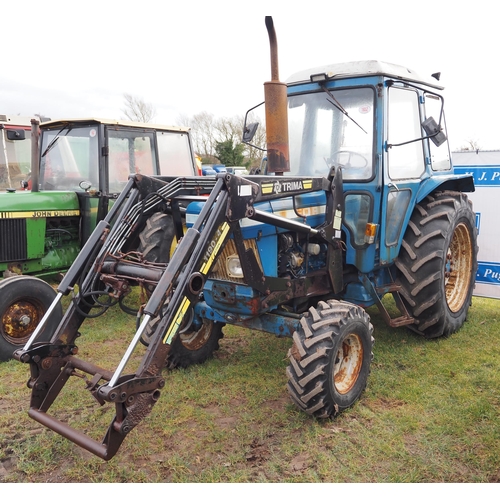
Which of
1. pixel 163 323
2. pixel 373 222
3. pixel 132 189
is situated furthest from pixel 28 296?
pixel 373 222

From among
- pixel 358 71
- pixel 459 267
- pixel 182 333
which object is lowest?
pixel 182 333

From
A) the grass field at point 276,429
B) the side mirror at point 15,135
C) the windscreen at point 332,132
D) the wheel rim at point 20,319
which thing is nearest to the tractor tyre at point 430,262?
the grass field at point 276,429

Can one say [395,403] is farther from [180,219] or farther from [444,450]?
[180,219]

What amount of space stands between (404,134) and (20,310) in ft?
12.4

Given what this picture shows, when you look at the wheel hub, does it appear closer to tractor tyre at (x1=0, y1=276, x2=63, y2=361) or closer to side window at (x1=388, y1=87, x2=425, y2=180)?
tractor tyre at (x1=0, y1=276, x2=63, y2=361)

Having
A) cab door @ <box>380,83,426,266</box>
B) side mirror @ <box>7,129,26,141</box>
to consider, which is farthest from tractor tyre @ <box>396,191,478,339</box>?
side mirror @ <box>7,129,26,141</box>

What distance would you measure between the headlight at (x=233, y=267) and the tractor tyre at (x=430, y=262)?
1674mm

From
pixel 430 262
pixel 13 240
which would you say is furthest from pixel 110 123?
pixel 430 262

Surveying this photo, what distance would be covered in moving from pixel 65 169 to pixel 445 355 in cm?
462

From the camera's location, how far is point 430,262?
4.32 meters

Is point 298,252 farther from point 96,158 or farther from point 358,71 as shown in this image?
point 96,158

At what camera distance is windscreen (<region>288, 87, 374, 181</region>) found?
13.2ft

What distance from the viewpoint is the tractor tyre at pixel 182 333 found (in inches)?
162

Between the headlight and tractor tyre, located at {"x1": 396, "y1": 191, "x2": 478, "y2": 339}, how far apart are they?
1.67 metres
